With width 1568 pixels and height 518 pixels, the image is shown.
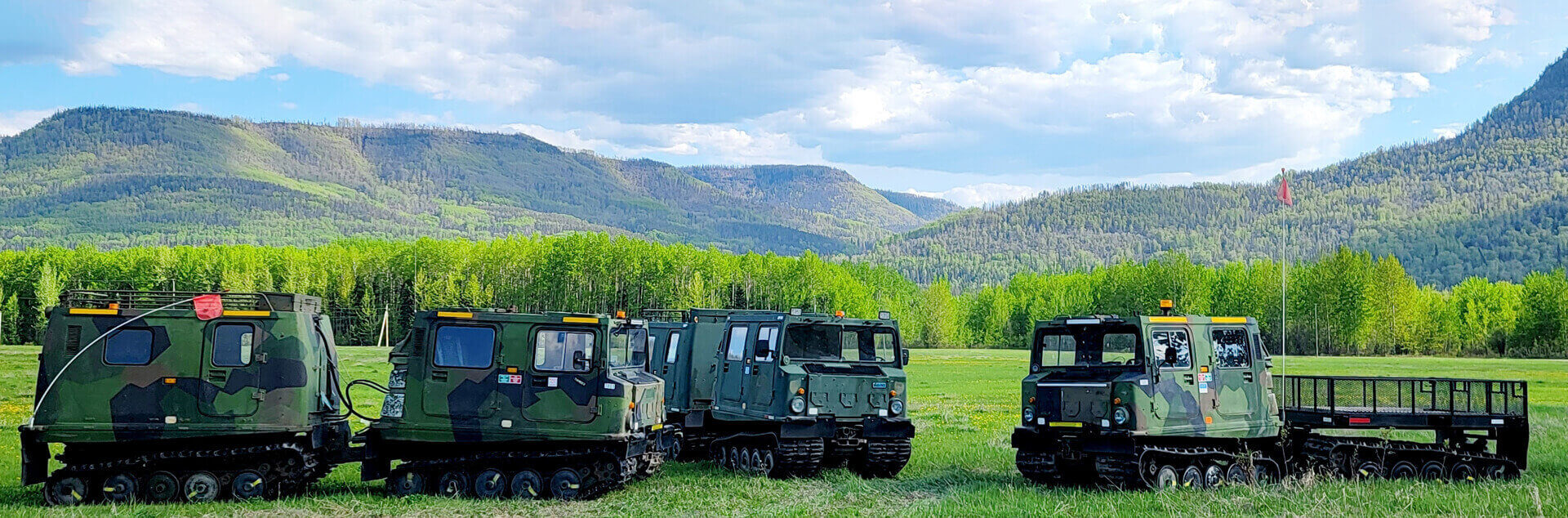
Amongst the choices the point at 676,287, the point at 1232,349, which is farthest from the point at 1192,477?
the point at 676,287

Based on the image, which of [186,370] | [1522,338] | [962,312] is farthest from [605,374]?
[962,312]

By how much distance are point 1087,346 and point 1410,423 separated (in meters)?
5.10

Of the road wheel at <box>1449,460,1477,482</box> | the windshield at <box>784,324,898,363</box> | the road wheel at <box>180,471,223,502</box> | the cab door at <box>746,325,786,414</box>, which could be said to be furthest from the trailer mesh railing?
the road wheel at <box>180,471,223,502</box>

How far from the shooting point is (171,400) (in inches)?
643

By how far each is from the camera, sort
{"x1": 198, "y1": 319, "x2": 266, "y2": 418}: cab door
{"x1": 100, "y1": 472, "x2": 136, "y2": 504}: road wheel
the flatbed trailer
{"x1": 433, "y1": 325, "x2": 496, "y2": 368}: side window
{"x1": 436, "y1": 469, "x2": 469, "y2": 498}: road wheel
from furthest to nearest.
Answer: the flatbed trailer
{"x1": 433, "y1": 325, "x2": 496, "y2": 368}: side window
{"x1": 436, "y1": 469, "x2": 469, "y2": 498}: road wheel
{"x1": 198, "y1": 319, "x2": 266, "y2": 418}: cab door
{"x1": 100, "y1": 472, "x2": 136, "y2": 504}: road wheel

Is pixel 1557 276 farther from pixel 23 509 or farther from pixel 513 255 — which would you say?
pixel 23 509

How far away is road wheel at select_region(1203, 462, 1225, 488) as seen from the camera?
17.8 meters

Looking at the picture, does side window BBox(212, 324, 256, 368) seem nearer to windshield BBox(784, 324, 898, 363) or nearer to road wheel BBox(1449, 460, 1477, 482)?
windshield BBox(784, 324, 898, 363)

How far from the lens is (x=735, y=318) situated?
2198 centimetres

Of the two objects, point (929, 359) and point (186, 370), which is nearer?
point (186, 370)

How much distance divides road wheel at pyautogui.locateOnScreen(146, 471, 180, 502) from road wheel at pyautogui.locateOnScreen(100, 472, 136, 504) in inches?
7.4

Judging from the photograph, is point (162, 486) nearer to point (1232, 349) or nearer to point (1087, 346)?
point (1087, 346)

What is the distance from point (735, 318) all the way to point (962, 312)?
420ft

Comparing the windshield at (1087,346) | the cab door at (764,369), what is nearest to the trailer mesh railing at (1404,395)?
the windshield at (1087,346)
